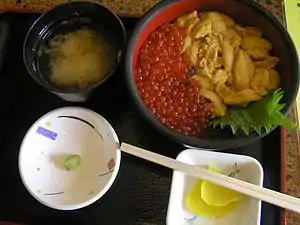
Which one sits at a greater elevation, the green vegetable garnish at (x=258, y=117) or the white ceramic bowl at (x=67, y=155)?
the green vegetable garnish at (x=258, y=117)

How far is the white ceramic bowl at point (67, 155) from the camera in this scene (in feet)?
3.11

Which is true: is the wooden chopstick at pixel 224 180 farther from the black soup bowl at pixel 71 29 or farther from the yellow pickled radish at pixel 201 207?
the black soup bowl at pixel 71 29

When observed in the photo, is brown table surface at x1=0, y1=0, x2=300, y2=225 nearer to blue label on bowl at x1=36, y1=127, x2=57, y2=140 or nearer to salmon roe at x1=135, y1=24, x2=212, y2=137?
salmon roe at x1=135, y1=24, x2=212, y2=137

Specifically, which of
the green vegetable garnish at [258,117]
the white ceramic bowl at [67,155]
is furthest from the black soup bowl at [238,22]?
the white ceramic bowl at [67,155]

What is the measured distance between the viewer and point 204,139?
914 mm

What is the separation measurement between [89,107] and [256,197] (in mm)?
365

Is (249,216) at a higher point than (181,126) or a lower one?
lower

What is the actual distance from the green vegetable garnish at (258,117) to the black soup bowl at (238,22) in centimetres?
1

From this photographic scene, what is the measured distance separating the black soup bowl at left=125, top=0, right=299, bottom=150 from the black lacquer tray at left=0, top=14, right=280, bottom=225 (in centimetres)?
5

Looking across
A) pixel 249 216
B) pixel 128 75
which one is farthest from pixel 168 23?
pixel 249 216

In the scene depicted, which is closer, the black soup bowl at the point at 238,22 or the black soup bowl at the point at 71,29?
the black soup bowl at the point at 238,22

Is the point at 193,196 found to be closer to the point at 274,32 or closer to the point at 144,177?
the point at 144,177

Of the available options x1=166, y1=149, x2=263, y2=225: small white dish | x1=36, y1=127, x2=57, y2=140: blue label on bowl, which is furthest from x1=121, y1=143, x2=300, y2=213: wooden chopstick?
x1=36, y1=127, x2=57, y2=140: blue label on bowl

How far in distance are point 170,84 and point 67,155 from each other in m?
0.24
